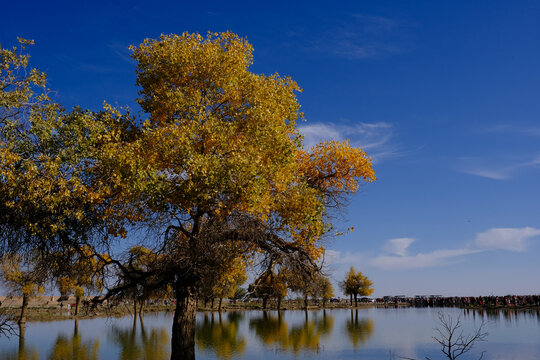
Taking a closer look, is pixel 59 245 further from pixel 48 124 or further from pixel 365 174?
pixel 365 174

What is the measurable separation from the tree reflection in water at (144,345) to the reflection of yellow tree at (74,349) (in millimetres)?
1974

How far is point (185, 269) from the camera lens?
66.7ft

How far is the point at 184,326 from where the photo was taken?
67.5ft

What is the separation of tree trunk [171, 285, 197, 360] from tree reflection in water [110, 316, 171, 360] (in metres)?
9.88

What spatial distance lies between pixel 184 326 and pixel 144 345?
18.3 meters

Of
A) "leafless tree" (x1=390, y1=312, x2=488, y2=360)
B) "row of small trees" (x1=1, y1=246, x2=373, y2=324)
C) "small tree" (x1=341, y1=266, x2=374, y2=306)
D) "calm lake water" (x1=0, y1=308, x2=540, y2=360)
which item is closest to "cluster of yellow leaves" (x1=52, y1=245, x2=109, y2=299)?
"row of small trees" (x1=1, y1=246, x2=373, y2=324)

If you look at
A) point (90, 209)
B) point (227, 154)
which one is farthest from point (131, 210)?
point (227, 154)

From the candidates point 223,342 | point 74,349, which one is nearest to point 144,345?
point 74,349

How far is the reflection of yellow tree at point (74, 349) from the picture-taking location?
30.4 meters

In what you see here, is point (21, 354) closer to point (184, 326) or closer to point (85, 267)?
point (85, 267)

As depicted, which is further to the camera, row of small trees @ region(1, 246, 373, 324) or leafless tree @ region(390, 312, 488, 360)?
row of small trees @ region(1, 246, 373, 324)

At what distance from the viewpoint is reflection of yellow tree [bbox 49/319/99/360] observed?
30422 millimetres

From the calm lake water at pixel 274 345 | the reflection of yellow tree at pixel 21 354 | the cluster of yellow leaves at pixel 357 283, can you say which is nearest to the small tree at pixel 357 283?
the cluster of yellow leaves at pixel 357 283

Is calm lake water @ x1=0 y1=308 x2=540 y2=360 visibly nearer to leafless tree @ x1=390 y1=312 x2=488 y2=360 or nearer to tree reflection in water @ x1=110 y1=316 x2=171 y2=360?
tree reflection in water @ x1=110 y1=316 x2=171 y2=360
